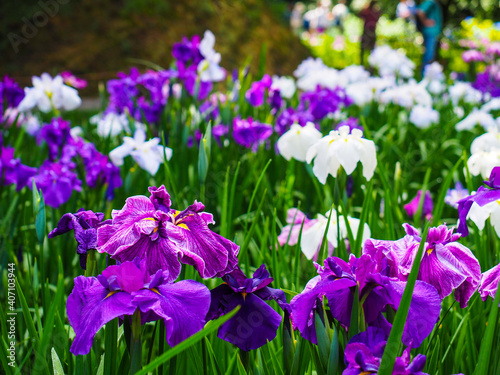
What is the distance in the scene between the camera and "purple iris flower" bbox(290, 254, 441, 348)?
71 centimetres

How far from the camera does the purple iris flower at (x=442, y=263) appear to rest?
2.62 feet

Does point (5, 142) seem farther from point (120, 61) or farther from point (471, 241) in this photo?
point (120, 61)

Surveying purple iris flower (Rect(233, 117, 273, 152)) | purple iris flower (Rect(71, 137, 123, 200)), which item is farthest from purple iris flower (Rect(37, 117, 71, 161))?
purple iris flower (Rect(233, 117, 273, 152))

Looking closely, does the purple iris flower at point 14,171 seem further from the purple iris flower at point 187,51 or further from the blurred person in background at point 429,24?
the blurred person in background at point 429,24

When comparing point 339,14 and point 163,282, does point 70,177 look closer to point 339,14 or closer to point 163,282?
point 163,282

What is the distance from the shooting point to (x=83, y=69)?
648 centimetres

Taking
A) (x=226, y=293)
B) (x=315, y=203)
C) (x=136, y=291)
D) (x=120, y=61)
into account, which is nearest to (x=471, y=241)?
(x=315, y=203)

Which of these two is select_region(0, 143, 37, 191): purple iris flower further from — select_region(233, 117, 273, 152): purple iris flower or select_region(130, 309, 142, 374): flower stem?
select_region(130, 309, 142, 374): flower stem

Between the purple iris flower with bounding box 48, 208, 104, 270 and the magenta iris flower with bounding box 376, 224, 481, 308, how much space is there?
18.8 inches

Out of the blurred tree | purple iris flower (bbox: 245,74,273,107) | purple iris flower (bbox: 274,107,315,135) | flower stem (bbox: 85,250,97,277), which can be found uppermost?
the blurred tree

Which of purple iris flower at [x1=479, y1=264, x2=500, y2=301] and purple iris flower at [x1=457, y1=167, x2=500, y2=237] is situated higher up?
purple iris flower at [x1=457, y1=167, x2=500, y2=237]

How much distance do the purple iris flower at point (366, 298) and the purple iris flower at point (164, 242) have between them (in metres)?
0.14

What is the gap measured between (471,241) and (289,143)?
2.35ft

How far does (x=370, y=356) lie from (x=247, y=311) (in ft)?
0.62
